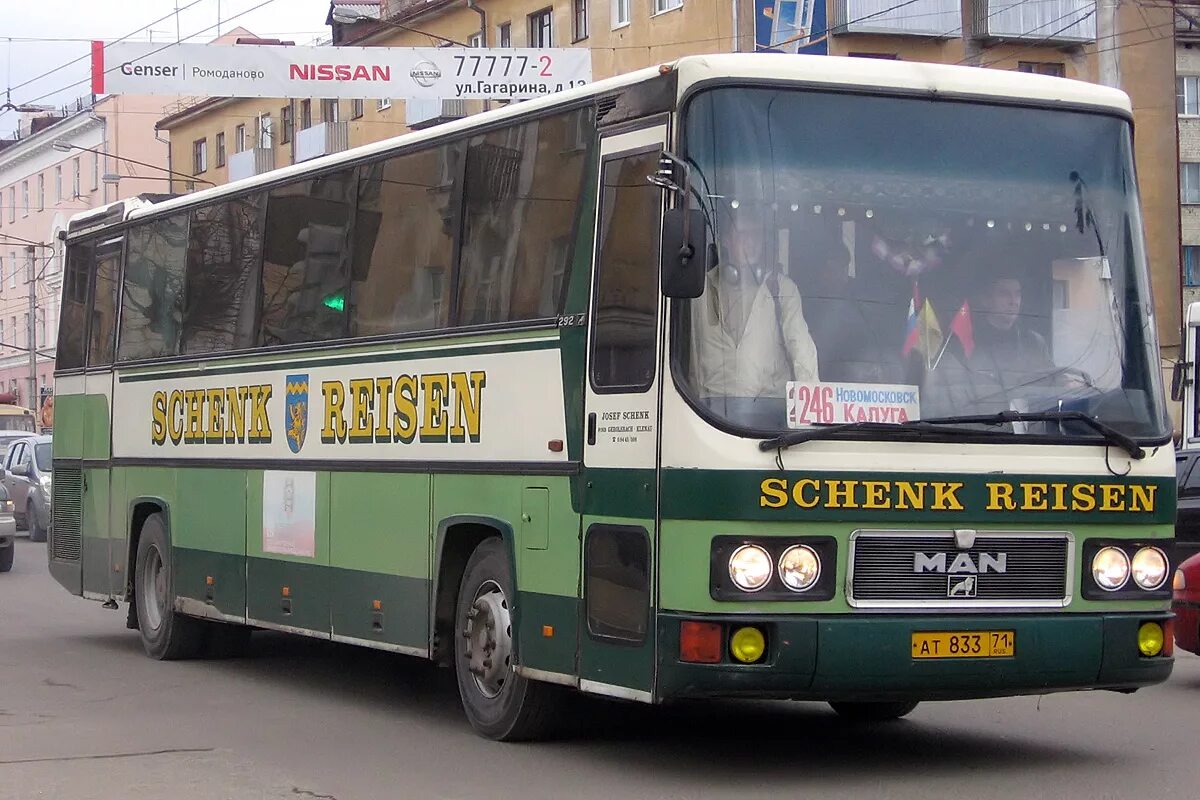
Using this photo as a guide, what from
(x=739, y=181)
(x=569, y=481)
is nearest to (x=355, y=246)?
(x=569, y=481)

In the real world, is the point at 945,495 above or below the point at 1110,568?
above

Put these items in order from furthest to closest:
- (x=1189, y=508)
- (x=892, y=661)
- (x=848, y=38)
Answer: (x=848, y=38) → (x=1189, y=508) → (x=892, y=661)

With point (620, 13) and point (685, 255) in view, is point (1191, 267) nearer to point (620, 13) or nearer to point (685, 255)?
point (620, 13)

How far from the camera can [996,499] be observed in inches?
353

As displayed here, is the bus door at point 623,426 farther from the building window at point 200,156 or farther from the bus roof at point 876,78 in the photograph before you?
the building window at point 200,156

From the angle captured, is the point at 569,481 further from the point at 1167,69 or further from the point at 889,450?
the point at 1167,69

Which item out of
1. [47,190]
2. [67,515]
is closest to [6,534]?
[67,515]

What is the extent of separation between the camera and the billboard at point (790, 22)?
132ft

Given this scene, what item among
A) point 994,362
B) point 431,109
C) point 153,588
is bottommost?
point 153,588

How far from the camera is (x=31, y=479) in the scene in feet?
115

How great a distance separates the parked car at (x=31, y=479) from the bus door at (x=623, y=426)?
26583 mm

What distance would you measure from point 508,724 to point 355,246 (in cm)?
338

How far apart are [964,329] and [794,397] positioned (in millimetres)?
909

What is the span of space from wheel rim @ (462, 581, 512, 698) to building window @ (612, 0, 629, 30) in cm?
3597
